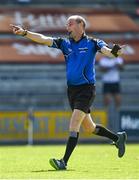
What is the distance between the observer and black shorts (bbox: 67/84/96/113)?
35.7ft

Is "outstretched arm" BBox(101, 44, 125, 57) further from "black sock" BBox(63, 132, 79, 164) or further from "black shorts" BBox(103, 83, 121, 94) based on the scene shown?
"black shorts" BBox(103, 83, 121, 94)

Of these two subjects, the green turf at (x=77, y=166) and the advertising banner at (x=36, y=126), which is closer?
the green turf at (x=77, y=166)

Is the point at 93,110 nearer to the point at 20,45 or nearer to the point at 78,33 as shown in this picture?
the point at 20,45

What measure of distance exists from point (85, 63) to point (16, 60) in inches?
577

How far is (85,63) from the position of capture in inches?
432

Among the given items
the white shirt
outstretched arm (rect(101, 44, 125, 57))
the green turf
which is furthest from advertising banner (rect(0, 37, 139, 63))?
outstretched arm (rect(101, 44, 125, 57))

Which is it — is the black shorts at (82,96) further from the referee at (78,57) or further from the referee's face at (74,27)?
the referee's face at (74,27)

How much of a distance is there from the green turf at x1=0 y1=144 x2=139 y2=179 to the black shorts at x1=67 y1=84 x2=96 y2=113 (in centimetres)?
91

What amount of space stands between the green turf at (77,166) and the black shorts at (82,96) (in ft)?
2.99

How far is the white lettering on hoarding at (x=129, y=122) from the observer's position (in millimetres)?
19623

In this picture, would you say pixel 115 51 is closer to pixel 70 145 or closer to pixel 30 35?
pixel 30 35

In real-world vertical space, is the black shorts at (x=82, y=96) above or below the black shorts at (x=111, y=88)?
above

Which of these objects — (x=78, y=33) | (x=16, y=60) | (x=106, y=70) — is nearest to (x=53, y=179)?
(x=78, y=33)

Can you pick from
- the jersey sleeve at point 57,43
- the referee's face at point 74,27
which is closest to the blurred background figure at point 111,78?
the jersey sleeve at point 57,43
